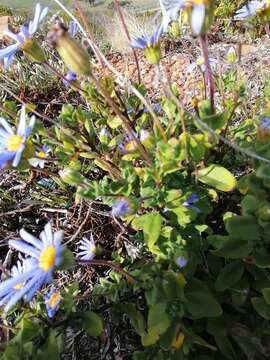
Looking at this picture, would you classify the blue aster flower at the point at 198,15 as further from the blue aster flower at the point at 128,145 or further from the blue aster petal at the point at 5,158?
the blue aster petal at the point at 5,158

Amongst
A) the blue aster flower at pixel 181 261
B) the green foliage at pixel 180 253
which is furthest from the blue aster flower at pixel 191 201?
the blue aster flower at pixel 181 261

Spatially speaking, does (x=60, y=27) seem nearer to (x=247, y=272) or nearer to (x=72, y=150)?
(x=72, y=150)

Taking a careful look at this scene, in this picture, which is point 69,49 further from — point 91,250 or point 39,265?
point 91,250

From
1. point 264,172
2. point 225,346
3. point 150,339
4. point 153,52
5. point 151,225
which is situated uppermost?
point 153,52

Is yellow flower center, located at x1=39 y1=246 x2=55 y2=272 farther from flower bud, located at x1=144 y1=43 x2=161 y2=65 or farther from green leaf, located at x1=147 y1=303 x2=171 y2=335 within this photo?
flower bud, located at x1=144 y1=43 x2=161 y2=65

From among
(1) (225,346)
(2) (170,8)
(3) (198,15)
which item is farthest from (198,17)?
(1) (225,346)

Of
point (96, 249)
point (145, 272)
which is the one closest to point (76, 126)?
point (96, 249)

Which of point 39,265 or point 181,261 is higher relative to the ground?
point 39,265
